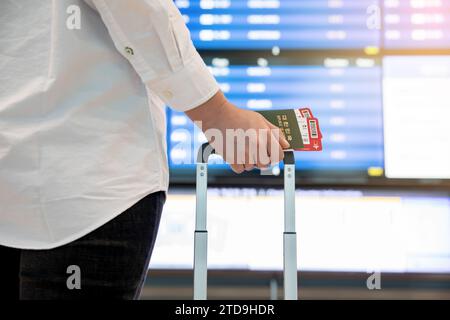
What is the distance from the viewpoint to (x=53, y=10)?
54 centimetres

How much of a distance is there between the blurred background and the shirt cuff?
2.82ft

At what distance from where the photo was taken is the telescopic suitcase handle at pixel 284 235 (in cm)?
73

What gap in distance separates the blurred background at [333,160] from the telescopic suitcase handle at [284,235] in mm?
666

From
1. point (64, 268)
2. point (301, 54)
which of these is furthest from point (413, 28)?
point (64, 268)

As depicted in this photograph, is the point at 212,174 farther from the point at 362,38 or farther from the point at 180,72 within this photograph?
the point at 180,72

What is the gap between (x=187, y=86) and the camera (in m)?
0.56

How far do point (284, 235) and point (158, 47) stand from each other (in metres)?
0.32

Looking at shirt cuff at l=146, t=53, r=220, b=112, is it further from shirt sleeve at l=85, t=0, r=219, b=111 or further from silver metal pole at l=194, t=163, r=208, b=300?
silver metal pole at l=194, t=163, r=208, b=300

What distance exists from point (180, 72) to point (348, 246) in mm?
1036

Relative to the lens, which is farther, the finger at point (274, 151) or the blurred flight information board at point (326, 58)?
the blurred flight information board at point (326, 58)

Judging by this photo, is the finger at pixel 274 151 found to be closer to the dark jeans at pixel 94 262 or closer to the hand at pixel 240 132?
the hand at pixel 240 132

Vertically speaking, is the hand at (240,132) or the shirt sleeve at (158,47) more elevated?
the shirt sleeve at (158,47)

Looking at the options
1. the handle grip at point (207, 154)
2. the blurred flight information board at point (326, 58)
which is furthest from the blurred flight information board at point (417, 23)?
the handle grip at point (207, 154)

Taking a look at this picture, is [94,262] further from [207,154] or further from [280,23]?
[280,23]
